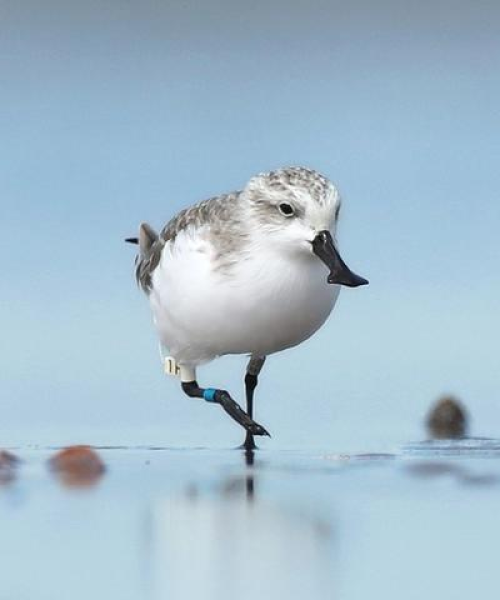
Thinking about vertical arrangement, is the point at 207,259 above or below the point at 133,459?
above

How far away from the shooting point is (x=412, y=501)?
6273 mm

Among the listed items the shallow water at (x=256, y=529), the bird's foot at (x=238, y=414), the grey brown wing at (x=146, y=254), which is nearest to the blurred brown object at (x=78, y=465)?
the shallow water at (x=256, y=529)

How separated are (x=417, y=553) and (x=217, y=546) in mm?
520

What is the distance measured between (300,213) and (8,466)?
1438 millimetres

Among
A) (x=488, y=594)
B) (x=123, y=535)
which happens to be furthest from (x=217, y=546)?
(x=488, y=594)

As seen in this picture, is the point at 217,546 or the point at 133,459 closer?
the point at 217,546

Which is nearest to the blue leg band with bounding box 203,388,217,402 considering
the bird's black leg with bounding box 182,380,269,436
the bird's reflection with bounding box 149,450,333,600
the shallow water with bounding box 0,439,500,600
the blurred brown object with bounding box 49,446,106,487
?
the bird's black leg with bounding box 182,380,269,436

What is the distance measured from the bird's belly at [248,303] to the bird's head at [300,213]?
0.12 meters

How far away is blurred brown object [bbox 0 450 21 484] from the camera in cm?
695

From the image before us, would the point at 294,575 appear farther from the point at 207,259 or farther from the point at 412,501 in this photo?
the point at 207,259

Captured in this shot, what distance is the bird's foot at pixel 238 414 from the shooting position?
27.7 ft

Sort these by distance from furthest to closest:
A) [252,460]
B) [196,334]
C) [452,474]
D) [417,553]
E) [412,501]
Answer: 1. [196,334]
2. [252,460]
3. [452,474]
4. [412,501]
5. [417,553]

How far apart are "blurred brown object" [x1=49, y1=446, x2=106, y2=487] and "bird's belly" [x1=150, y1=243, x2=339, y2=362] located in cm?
91

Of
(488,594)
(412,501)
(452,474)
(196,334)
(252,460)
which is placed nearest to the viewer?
(488,594)
